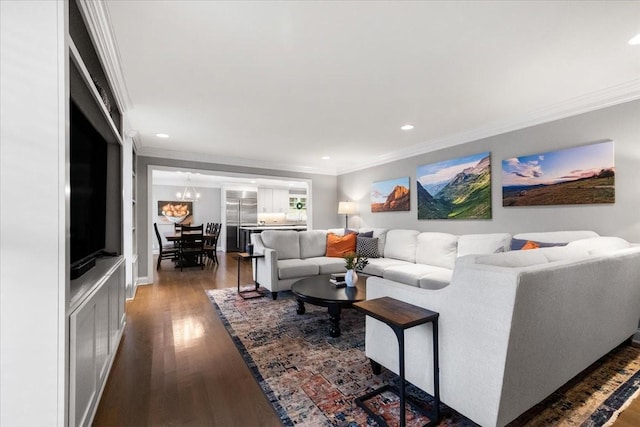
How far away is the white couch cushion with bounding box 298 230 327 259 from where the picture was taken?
468cm

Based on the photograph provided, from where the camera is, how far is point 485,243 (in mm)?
3406

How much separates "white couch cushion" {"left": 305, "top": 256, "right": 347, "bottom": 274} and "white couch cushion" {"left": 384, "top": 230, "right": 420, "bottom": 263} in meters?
0.86

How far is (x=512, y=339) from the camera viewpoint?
1.29 metres

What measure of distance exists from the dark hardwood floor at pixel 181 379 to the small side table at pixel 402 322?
0.70 m

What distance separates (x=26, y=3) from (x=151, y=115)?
8.19ft

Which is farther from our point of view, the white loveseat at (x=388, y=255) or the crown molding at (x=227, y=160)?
the crown molding at (x=227, y=160)

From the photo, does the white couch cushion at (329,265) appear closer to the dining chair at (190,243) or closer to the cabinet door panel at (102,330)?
the cabinet door panel at (102,330)

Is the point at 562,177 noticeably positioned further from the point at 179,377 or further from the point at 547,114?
the point at 179,377

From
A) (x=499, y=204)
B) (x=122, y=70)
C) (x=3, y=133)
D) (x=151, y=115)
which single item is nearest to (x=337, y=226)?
(x=499, y=204)

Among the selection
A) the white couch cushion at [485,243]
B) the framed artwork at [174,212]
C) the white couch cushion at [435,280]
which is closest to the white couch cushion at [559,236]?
the white couch cushion at [485,243]

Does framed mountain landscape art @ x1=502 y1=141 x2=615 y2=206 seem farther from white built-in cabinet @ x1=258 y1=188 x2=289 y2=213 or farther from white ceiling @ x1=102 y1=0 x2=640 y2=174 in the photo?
white built-in cabinet @ x1=258 y1=188 x2=289 y2=213

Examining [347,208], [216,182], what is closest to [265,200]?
[216,182]

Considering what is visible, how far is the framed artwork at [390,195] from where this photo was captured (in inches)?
199

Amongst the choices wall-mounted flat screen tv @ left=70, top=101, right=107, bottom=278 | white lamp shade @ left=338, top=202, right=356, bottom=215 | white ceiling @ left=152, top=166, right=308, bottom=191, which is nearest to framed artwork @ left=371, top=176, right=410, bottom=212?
white lamp shade @ left=338, top=202, right=356, bottom=215
